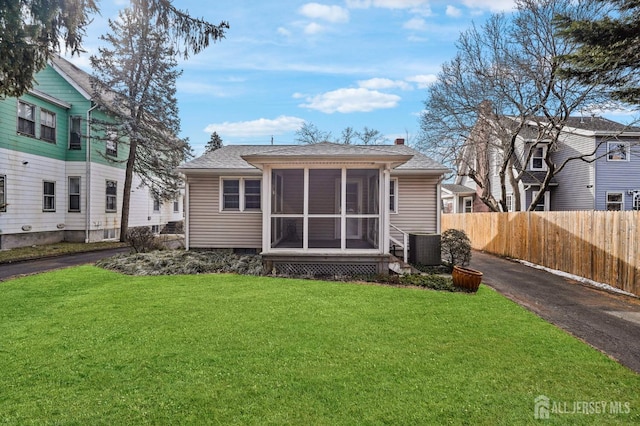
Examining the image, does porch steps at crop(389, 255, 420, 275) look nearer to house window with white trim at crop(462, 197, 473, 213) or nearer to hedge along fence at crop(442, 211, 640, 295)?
hedge along fence at crop(442, 211, 640, 295)

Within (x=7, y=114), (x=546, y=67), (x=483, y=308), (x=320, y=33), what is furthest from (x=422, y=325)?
(x=7, y=114)

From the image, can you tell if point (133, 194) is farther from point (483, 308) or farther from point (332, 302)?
point (483, 308)

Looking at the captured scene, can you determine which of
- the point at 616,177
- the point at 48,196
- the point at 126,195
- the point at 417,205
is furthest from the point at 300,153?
the point at 616,177

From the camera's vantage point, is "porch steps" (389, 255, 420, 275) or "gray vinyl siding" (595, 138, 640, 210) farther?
"gray vinyl siding" (595, 138, 640, 210)

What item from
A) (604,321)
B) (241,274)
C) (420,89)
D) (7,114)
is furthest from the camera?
(420,89)

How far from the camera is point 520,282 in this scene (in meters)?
9.22

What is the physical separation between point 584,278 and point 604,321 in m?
4.08

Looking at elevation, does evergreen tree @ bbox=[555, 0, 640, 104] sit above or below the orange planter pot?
above

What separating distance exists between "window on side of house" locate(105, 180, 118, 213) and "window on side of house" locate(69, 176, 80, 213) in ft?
4.98

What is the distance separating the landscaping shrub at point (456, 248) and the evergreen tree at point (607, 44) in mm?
5060

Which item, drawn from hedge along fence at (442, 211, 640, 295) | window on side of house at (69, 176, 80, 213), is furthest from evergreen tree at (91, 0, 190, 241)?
hedge along fence at (442, 211, 640, 295)

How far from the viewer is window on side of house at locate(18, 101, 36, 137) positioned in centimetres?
1313

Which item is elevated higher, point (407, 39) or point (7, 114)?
point (407, 39)

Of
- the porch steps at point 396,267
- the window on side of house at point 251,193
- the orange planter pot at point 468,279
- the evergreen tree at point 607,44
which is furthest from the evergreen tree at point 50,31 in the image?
the evergreen tree at point 607,44
